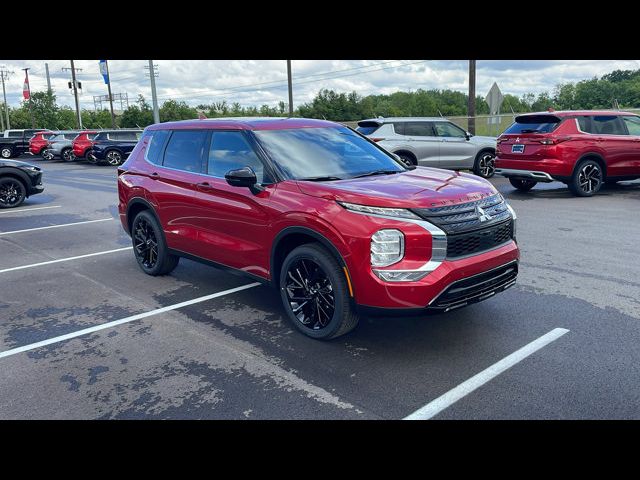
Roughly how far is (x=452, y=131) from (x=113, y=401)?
13.2 metres

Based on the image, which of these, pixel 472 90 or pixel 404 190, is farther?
pixel 472 90

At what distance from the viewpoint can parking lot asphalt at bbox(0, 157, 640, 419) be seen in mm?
3408

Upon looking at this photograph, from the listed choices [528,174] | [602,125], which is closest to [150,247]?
[528,174]

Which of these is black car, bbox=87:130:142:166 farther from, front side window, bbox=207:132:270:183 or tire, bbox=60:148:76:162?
front side window, bbox=207:132:270:183

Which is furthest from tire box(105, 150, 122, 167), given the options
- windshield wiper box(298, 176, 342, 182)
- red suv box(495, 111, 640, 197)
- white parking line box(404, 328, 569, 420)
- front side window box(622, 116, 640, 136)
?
white parking line box(404, 328, 569, 420)

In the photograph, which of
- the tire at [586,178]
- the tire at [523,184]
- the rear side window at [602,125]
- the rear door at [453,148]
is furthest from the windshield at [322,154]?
the rear door at [453,148]

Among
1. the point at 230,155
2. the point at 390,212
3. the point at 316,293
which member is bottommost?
the point at 316,293

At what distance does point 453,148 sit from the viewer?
48.8 ft

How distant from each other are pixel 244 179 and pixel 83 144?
26.5m

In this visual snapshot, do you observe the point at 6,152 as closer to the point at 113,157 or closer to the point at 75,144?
the point at 75,144
